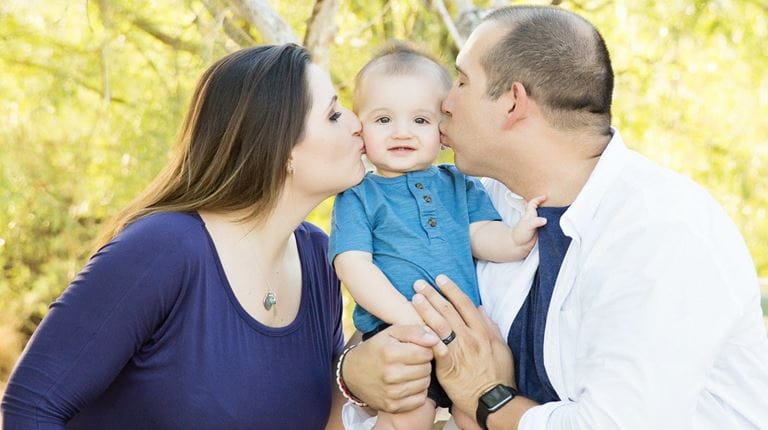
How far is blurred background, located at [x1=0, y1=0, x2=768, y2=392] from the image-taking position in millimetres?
6109

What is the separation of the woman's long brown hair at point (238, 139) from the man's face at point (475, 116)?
0.39 meters

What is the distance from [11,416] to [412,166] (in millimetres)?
1156

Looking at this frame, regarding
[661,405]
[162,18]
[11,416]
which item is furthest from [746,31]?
[11,416]

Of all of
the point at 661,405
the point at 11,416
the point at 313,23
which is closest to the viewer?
the point at 661,405

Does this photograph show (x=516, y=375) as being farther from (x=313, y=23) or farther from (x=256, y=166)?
(x=313, y=23)

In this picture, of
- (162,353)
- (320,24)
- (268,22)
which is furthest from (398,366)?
(320,24)

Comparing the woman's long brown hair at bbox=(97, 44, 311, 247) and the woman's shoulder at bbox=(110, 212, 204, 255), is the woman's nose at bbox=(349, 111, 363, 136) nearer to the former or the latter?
the woman's long brown hair at bbox=(97, 44, 311, 247)

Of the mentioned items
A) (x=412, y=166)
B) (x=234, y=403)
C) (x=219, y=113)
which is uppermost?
(x=219, y=113)

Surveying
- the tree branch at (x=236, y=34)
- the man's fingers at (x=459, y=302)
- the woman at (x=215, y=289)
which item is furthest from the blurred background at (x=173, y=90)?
the man's fingers at (x=459, y=302)

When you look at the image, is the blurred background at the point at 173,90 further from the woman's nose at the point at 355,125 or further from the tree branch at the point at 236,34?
the woman's nose at the point at 355,125

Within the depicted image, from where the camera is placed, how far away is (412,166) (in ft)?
9.00

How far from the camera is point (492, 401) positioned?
2.52 m

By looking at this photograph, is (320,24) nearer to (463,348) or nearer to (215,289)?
(215,289)

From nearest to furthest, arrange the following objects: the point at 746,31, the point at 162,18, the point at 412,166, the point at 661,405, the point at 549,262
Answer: the point at 661,405 → the point at 549,262 → the point at 412,166 → the point at 746,31 → the point at 162,18
